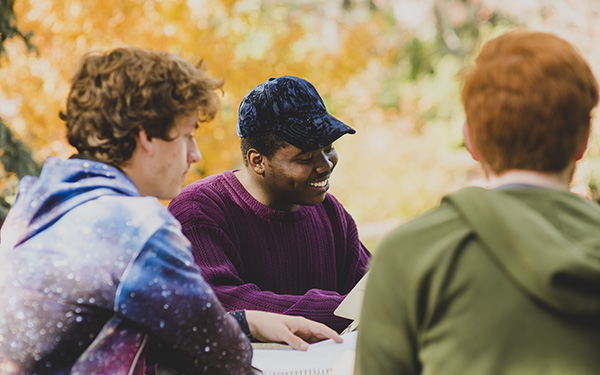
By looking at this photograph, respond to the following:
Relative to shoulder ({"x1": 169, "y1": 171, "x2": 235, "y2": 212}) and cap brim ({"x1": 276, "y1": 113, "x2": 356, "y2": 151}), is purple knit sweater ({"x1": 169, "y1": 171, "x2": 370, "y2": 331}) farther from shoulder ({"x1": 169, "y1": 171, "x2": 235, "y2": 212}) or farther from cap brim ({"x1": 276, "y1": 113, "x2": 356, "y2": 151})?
cap brim ({"x1": 276, "y1": 113, "x2": 356, "y2": 151})

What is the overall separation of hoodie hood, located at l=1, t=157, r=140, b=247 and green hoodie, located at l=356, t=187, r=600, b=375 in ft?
2.51

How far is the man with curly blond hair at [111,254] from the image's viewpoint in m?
1.47

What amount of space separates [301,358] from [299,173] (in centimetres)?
70

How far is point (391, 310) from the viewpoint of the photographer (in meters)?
1.17

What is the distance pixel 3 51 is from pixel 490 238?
3409 millimetres

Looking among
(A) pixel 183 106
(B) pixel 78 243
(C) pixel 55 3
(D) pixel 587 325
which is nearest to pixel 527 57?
(D) pixel 587 325

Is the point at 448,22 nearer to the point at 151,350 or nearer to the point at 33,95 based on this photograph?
the point at 33,95

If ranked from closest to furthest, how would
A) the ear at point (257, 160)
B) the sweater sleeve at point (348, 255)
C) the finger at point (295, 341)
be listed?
1. the finger at point (295, 341)
2. the ear at point (257, 160)
3. the sweater sleeve at point (348, 255)

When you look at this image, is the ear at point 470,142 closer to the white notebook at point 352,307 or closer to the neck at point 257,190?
the white notebook at point 352,307

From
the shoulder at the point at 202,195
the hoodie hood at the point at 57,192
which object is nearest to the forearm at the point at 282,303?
the shoulder at the point at 202,195

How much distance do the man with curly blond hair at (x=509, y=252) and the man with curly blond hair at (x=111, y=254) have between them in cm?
53

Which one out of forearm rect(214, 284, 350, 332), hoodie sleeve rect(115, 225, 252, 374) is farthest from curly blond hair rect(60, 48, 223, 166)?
forearm rect(214, 284, 350, 332)

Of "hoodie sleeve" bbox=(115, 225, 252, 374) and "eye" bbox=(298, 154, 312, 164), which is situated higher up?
"eye" bbox=(298, 154, 312, 164)

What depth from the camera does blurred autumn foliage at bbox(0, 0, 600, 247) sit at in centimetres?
432
